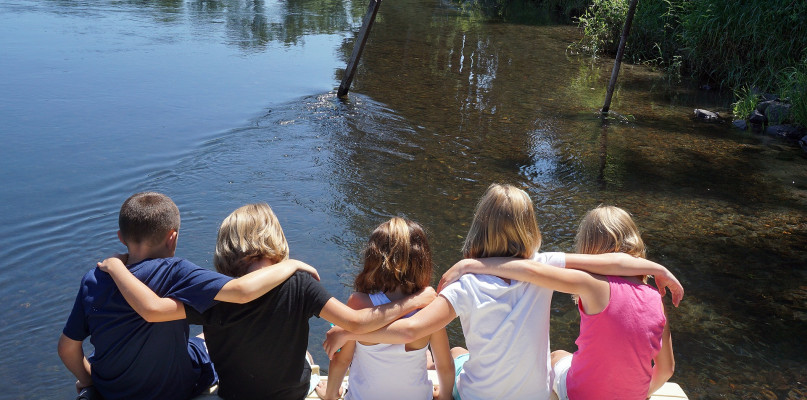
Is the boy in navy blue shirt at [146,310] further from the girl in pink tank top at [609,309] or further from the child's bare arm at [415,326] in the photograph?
the girl in pink tank top at [609,309]

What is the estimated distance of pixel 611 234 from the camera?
2.93 meters

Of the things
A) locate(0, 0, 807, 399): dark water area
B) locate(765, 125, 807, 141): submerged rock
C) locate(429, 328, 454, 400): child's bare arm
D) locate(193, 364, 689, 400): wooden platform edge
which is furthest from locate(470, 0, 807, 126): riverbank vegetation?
locate(429, 328, 454, 400): child's bare arm

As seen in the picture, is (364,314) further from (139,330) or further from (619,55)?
(619,55)

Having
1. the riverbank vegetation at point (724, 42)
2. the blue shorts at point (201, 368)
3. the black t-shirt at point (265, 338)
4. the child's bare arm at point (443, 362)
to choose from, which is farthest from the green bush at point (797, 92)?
the blue shorts at point (201, 368)

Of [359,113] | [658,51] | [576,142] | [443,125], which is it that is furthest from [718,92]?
[359,113]

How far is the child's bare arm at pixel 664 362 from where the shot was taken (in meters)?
2.97

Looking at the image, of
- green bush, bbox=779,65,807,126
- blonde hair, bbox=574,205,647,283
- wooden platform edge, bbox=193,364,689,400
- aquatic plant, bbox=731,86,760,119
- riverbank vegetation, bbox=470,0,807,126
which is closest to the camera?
blonde hair, bbox=574,205,647,283

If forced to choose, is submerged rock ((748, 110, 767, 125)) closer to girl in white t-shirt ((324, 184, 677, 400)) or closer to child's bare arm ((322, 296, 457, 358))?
girl in white t-shirt ((324, 184, 677, 400))

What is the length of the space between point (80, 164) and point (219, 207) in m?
2.22

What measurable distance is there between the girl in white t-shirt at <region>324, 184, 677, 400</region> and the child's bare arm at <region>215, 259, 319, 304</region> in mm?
356

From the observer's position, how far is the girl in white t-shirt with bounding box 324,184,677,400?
2666 millimetres

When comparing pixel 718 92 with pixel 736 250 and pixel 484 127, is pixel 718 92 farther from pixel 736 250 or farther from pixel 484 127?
pixel 736 250

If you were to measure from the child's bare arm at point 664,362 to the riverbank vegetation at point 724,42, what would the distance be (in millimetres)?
8853

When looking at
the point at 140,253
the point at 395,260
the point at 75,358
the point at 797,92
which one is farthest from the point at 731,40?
the point at 75,358
